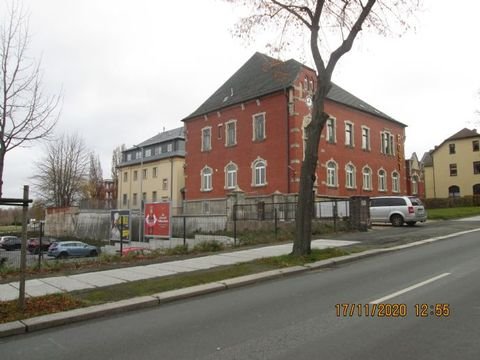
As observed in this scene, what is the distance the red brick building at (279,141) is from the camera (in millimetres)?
36031

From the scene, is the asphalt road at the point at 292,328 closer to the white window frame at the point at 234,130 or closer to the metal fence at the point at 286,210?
the metal fence at the point at 286,210

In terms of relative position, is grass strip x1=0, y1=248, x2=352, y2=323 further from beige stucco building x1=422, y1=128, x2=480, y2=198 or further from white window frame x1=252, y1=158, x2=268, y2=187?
beige stucco building x1=422, y1=128, x2=480, y2=198

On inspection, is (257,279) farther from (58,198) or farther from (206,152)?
(58,198)

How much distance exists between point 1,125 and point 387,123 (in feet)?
138

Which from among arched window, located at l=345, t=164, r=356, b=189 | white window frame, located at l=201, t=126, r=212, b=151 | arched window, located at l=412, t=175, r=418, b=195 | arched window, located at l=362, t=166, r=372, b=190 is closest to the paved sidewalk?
arched window, located at l=345, t=164, r=356, b=189

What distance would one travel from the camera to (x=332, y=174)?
127 ft

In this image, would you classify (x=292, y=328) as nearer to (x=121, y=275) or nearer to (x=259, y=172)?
(x=121, y=275)

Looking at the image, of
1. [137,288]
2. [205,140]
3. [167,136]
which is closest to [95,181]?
[167,136]

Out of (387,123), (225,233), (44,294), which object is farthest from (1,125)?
(387,123)

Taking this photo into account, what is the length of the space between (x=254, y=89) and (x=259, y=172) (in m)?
7.87

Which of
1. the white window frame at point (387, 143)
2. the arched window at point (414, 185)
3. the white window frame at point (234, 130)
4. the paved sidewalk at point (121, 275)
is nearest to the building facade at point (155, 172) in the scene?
the white window frame at point (234, 130)

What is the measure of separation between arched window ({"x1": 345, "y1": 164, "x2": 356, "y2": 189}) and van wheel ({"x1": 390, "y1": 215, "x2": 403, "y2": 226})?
12.5 metres

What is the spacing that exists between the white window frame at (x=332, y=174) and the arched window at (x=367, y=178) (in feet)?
16.9

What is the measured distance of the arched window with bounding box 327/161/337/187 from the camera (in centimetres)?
3831
